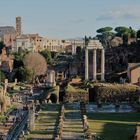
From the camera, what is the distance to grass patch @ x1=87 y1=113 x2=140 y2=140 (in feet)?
88.4

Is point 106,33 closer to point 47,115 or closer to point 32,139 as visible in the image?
point 47,115

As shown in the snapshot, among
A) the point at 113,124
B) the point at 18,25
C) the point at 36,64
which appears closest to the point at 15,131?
the point at 113,124

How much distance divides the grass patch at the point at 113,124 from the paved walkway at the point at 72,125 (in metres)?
0.72

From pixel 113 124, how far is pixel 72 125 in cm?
253

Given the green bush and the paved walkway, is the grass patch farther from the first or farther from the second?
the green bush

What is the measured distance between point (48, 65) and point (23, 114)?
160ft

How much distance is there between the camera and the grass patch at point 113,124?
27.0m

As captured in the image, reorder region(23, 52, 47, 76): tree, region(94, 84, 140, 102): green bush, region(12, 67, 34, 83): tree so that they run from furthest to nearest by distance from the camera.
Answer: region(23, 52, 47, 76): tree, region(12, 67, 34, 83): tree, region(94, 84, 140, 102): green bush

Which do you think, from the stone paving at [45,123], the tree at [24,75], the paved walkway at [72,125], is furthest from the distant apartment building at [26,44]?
the paved walkway at [72,125]

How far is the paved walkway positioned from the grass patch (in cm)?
72

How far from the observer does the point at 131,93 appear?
4597 cm

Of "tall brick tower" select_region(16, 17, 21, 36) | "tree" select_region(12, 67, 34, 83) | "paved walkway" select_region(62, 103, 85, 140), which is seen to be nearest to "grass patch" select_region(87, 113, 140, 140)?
"paved walkway" select_region(62, 103, 85, 140)

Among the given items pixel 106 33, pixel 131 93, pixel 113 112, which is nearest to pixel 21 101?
pixel 131 93

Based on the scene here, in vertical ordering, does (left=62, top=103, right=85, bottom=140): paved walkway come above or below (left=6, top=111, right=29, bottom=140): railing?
above
